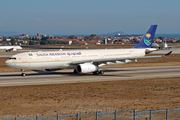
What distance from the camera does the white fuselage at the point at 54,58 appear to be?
141ft

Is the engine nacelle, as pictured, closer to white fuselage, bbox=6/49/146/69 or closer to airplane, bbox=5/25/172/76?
airplane, bbox=5/25/172/76

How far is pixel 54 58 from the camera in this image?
45094mm

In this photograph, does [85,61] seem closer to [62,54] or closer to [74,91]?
[62,54]

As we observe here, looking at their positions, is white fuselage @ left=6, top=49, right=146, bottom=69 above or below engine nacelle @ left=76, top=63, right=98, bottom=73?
above

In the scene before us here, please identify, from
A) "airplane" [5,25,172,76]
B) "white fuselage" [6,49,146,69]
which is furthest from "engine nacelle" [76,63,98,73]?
"white fuselage" [6,49,146,69]

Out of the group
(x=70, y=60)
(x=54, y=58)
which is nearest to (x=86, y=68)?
(x=70, y=60)

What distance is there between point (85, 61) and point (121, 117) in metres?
28.1

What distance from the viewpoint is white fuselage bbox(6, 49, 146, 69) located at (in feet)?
141

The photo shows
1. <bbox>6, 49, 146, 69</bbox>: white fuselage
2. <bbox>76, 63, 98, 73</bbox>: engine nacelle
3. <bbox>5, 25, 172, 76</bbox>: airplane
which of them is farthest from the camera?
<bbox>76, 63, 98, 73</bbox>: engine nacelle

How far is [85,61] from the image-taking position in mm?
47219

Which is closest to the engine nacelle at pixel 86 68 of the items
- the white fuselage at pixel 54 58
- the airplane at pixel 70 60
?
the airplane at pixel 70 60

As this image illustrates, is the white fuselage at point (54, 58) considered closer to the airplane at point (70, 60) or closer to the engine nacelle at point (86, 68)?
the airplane at point (70, 60)

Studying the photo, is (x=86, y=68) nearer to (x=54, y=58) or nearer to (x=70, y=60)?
(x=70, y=60)

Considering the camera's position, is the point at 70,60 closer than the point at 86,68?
No
